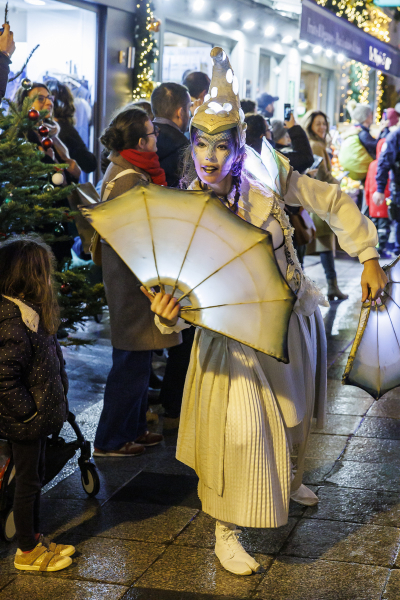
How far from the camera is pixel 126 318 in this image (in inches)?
181

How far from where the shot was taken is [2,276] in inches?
133

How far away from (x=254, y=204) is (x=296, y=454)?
54.5 inches

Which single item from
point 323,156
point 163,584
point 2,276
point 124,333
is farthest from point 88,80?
point 163,584

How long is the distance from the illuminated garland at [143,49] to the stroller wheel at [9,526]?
8.48 meters

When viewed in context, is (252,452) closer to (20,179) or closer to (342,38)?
(20,179)

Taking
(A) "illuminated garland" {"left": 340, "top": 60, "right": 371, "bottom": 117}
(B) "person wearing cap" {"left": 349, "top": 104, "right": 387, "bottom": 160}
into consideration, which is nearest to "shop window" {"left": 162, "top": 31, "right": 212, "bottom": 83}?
(B) "person wearing cap" {"left": 349, "top": 104, "right": 387, "bottom": 160}

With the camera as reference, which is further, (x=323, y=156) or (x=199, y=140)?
(x=323, y=156)

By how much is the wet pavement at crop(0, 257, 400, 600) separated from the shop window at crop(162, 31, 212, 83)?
8712 millimetres

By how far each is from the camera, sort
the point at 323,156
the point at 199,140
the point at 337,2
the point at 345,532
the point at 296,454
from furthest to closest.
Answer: the point at 337,2 < the point at 323,156 < the point at 296,454 < the point at 345,532 < the point at 199,140

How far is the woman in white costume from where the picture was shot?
314cm

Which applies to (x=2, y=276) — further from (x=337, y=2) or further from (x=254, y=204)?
(x=337, y=2)

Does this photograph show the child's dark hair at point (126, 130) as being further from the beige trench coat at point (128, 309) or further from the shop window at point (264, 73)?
the shop window at point (264, 73)

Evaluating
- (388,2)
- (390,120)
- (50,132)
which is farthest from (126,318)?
(388,2)

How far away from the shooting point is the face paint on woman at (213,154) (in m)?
3.15
